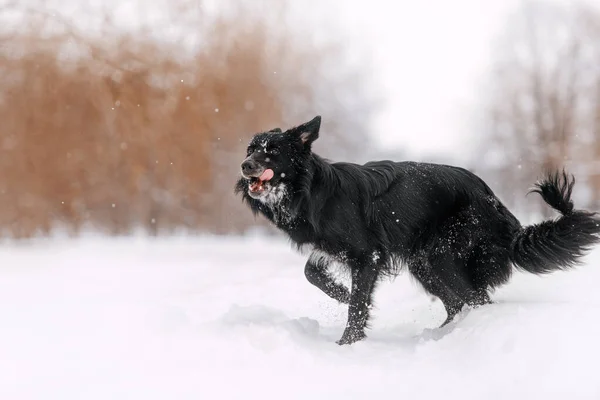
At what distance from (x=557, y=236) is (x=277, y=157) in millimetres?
2262

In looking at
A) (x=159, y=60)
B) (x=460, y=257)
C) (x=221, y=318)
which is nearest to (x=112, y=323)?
(x=221, y=318)

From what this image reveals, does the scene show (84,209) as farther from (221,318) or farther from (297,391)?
(297,391)

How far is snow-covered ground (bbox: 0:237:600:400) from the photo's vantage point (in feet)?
10.2

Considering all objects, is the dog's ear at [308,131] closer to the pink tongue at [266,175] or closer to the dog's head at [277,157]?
the dog's head at [277,157]

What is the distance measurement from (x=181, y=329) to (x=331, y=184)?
1.59 m

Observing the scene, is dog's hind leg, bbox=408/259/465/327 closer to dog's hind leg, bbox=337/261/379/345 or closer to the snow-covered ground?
the snow-covered ground

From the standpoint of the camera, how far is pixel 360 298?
4398mm

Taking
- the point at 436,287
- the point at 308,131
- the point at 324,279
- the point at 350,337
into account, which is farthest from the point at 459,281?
the point at 308,131

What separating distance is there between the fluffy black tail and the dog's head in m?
1.81

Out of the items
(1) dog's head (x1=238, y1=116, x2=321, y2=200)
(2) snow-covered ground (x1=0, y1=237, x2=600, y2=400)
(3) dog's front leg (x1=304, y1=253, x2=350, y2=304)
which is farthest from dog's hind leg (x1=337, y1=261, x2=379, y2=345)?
(1) dog's head (x1=238, y1=116, x2=321, y2=200)

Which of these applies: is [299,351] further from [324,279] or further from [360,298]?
[324,279]

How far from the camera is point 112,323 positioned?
425 centimetres

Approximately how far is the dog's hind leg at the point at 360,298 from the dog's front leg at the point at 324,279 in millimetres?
377

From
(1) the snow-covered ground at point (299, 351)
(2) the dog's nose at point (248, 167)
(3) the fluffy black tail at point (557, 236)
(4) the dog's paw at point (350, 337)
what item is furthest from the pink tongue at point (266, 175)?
(3) the fluffy black tail at point (557, 236)
